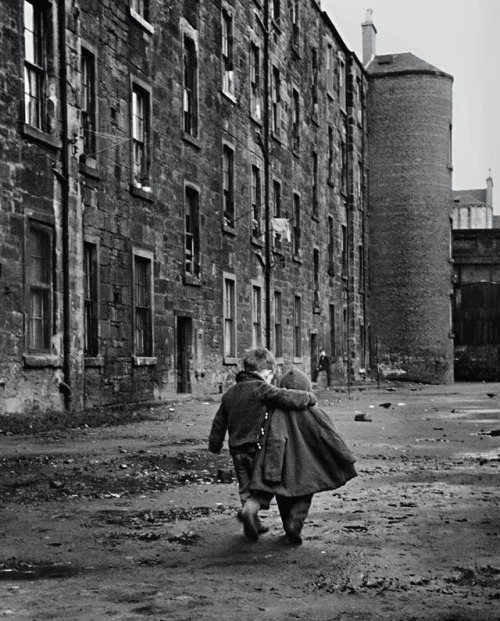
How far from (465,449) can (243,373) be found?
6.24 metres

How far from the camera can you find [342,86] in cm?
4241

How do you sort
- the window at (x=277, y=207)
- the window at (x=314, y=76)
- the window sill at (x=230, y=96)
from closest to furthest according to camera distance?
A: the window sill at (x=230, y=96), the window at (x=277, y=207), the window at (x=314, y=76)

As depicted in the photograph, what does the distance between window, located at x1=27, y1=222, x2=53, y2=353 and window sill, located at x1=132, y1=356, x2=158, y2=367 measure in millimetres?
3504

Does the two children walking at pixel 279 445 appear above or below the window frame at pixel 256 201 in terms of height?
below

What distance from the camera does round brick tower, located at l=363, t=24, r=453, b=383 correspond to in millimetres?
46031

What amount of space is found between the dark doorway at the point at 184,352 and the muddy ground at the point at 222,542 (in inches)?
422

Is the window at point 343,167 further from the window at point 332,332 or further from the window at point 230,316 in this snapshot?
the window at point 230,316

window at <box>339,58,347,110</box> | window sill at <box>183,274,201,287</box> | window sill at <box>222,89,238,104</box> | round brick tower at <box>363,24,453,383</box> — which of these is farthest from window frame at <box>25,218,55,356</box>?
round brick tower at <box>363,24,453,383</box>

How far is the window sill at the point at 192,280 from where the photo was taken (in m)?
22.9

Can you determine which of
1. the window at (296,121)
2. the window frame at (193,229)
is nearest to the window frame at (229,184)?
the window frame at (193,229)

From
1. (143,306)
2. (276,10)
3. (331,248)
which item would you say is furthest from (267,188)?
(143,306)

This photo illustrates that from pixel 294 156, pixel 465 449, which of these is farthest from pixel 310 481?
pixel 294 156

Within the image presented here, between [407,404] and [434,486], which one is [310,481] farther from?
[407,404]

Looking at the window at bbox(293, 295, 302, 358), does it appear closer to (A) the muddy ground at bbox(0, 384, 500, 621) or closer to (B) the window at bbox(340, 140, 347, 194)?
(B) the window at bbox(340, 140, 347, 194)
